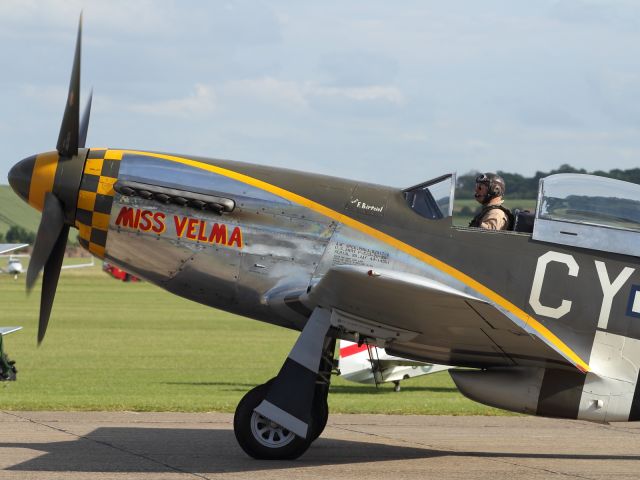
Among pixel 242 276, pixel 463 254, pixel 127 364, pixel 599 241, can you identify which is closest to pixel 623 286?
pixel 599 241

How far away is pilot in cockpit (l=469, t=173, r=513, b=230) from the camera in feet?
32.9

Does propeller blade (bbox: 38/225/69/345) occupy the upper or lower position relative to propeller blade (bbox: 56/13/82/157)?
lower

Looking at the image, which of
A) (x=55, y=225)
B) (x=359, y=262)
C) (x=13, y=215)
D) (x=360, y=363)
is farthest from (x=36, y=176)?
(x=13, y=215)

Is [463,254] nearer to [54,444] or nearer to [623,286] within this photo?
[623,286]

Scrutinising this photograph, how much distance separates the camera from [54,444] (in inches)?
422

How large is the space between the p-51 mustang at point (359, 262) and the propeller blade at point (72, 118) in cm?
2

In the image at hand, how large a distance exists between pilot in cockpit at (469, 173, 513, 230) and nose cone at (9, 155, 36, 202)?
411 centimetres

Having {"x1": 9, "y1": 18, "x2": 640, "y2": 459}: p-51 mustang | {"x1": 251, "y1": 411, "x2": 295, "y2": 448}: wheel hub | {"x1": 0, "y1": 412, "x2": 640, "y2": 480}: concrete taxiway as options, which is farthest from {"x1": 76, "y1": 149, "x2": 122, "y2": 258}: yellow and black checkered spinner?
{"x1": 251, "y1": 411, "x2": 295, "y2": 448}: wheel hub

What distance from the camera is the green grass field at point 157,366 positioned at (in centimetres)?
1554

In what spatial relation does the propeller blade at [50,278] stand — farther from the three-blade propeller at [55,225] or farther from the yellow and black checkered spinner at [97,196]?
the yellow and black checkered spinner at [97,196]

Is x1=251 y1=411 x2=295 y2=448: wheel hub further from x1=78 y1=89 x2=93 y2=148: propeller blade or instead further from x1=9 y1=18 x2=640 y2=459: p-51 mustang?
x1=78 y1=89 x2=93 y2=148: propeller blade

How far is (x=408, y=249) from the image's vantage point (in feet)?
32.4

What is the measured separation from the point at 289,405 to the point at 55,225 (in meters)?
2.74

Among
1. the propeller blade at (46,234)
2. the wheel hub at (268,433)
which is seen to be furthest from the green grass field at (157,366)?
the wheel hub at (268,433)
